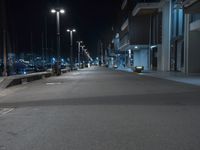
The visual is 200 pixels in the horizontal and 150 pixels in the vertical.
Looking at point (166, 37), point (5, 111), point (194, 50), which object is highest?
point (166, 37)

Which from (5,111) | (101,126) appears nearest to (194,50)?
(5,111)

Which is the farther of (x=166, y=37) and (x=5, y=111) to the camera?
(x=166, y=37)

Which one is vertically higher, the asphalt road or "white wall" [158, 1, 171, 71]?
"white wall" [158, 1, 171, 71]

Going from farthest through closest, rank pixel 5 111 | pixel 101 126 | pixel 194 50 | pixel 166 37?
pixel 166 37, pixel 194 50, pixel 5 111, pixel 101 126

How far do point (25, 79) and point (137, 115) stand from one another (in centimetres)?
2149

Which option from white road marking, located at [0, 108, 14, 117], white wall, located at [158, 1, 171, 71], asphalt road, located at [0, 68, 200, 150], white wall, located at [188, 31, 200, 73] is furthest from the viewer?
white wall, located at [158, 1, 171, 71]

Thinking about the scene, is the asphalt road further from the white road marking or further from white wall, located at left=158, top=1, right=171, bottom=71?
white wall, located at left=158, top=1, right=171, bottom=71

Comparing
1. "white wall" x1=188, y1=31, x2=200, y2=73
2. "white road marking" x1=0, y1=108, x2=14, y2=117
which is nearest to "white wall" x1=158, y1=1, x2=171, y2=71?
"white wall" x1=188, y1=31, x2=200, y2=73

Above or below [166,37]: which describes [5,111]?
below

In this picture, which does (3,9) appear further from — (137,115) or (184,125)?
(184,125)

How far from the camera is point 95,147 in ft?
24.0

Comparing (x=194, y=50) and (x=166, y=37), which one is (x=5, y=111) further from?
(x=166, y=37)

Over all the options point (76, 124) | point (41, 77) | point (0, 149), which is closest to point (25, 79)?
point (41, 77)

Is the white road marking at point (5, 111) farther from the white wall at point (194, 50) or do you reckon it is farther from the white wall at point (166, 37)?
the white wall at point (166, 37)
